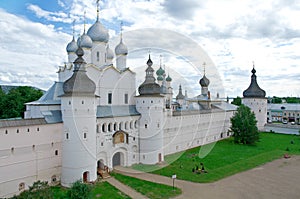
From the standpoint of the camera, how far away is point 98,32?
77.1 feet

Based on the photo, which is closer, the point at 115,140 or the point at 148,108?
the point at 115,140

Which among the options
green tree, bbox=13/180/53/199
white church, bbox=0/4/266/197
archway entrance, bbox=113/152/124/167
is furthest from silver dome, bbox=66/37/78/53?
green tree, bbox=13/180/53/199

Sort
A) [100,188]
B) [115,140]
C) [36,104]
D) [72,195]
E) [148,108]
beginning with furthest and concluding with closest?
[148,108] → [115,140] → [36,104] → [100,188] → [72,195]

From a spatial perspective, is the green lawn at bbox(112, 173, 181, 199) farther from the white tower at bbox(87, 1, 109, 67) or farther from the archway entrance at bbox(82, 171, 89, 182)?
the white tower at bbox(87, 1, 109, 67)

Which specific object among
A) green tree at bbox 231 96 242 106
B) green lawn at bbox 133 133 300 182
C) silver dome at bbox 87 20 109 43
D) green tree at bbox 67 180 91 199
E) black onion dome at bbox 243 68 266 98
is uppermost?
silver dome at bbox 87 20 109 43

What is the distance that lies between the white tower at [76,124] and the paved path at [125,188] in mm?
1872

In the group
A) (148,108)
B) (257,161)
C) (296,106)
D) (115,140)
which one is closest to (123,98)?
(148,108)

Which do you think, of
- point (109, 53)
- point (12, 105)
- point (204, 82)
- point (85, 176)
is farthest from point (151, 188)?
point (204, 82)

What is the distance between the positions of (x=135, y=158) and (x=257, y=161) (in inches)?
435

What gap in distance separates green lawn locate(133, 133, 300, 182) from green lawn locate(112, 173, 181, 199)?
2.42 m

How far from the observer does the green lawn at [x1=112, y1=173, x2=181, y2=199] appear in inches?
614

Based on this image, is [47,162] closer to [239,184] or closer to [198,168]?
[198,168]

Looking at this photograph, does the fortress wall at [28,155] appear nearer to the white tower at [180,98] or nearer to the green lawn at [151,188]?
the green lawn at [151,188]

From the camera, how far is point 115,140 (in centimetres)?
2072
